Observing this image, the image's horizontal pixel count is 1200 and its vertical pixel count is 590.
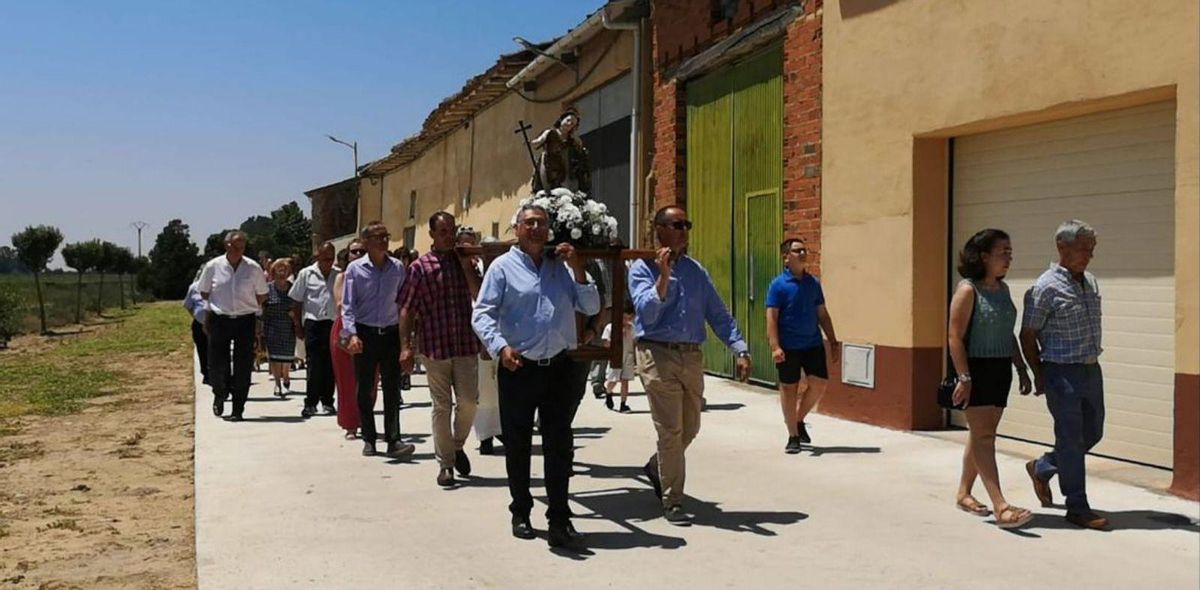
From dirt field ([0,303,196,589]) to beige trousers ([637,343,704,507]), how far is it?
8.42 ft

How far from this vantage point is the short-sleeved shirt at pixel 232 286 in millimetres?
10812

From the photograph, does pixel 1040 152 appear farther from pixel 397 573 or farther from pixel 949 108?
pixel 397 573

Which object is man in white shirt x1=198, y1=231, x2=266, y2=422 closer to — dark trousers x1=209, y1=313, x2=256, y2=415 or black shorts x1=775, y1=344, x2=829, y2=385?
dark trousers x1=209, y1=313, x2=256, y2=415

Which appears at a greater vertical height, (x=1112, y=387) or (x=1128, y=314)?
(x=1128, y=314)

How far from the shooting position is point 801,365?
8.30m

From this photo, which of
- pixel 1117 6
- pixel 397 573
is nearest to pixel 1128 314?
pixel 1117 6

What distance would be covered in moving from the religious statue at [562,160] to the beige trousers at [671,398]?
2.19m

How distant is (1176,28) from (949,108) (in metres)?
2.16

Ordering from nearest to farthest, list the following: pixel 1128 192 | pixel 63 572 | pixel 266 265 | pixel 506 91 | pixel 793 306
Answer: pixel 63 572, pixel 1128 192, pixel 793 306, pixel 266 265, pixel 506 91

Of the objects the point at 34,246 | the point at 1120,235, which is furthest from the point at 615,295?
the point at 34,246

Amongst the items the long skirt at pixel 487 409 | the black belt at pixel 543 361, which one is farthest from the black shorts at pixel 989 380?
the long skirt at pixel 487 409

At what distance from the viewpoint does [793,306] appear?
823 centimetres

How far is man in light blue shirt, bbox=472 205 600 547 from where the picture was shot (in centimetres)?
564

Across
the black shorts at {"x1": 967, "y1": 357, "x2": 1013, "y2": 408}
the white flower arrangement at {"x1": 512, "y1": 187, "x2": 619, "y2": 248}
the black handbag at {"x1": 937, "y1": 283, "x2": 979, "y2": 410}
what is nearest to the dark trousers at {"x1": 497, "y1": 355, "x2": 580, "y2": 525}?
the white flower arrangement at {"x1": 512, "y1": 187, "x2": 619, "y2": 248}
